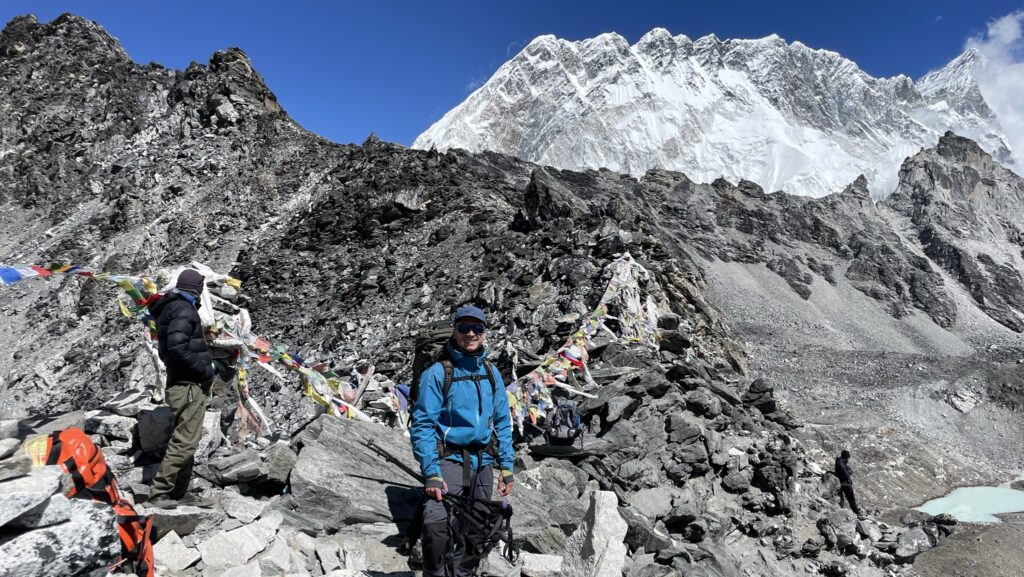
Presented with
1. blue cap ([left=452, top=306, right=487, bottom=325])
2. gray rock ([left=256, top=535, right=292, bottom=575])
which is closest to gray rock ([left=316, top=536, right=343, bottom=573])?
gray rock ([left=256, top=535, right=292, bottom=575])

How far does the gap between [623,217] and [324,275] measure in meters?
13.1

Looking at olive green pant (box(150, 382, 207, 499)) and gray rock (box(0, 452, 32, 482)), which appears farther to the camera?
olive green pant (box(150, 382, 207, 499))

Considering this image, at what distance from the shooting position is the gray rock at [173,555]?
4438 mm

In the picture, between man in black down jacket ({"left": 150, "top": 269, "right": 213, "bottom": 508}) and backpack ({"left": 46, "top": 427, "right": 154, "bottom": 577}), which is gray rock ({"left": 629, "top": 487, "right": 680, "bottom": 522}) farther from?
backpack ({"left": 46, "top": 427, "right": 154, "bottom": 577})

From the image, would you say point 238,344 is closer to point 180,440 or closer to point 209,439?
point 209,439

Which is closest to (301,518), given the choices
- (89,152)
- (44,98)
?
(89,152)

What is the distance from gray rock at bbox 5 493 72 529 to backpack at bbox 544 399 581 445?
7026 millimetres

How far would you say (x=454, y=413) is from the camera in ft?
14.0

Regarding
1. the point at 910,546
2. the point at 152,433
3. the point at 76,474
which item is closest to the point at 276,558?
the point at 76,474

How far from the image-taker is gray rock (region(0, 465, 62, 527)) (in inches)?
120

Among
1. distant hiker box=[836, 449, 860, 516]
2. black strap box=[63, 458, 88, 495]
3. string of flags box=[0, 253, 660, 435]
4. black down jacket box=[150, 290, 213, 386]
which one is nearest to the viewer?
black strap box=[63, 458, 88, 495]

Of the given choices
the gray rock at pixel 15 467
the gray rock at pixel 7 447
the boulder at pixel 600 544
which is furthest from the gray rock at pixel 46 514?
the boulder at pixel 600 544

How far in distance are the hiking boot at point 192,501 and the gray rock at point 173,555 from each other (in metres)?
0.73

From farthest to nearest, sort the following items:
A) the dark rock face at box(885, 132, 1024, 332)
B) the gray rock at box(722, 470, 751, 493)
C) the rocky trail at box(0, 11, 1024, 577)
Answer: the dark rock face at box(885, 132, 1024, 332) → the gray rock at box(722, 470, 751, 493) → the rocky trail at box(0, 11, 1024, 577)
